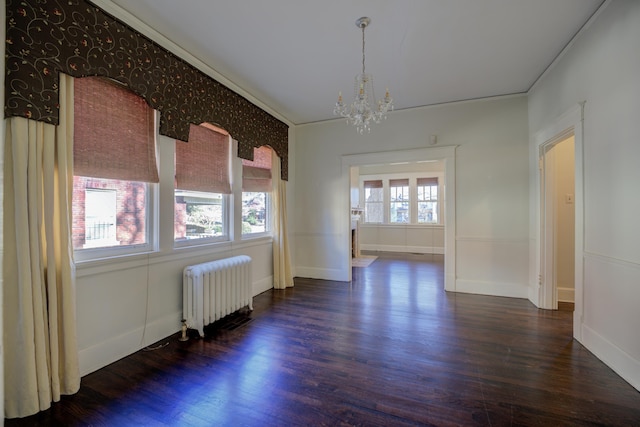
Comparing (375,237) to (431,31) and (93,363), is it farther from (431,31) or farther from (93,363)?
(93,363)

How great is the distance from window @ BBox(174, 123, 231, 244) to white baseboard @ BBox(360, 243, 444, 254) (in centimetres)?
606

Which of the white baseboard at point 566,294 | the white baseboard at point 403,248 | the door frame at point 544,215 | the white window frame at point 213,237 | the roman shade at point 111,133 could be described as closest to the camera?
the roman shade at point 111,133

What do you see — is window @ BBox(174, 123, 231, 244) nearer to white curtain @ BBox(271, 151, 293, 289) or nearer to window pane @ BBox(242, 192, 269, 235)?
window pane @ BBox(242, 192, 269, 235)

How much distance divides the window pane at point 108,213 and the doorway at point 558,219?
459 centimetres

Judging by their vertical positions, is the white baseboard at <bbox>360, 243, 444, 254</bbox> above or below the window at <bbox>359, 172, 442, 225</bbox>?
below

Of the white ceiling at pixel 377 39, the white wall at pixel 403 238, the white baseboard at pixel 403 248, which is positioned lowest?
the white baseboard at pixel 403 248

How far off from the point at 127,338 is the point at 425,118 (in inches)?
186

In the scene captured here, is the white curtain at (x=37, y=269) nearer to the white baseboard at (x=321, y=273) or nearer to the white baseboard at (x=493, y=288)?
the white baseboard at (x=321, y=273)

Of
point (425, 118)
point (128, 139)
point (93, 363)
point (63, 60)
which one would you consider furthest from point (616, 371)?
point (63, 60)

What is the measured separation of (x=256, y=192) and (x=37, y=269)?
272 centimetres

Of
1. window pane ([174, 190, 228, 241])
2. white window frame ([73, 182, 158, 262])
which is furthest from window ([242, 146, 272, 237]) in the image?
white window frame ([73, 182, 158, 262])

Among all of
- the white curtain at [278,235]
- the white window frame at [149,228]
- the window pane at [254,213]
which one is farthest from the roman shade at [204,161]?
the white curtain at [278,235]

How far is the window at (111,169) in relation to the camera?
81.0 inches

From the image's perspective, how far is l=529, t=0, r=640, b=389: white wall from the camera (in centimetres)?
193
